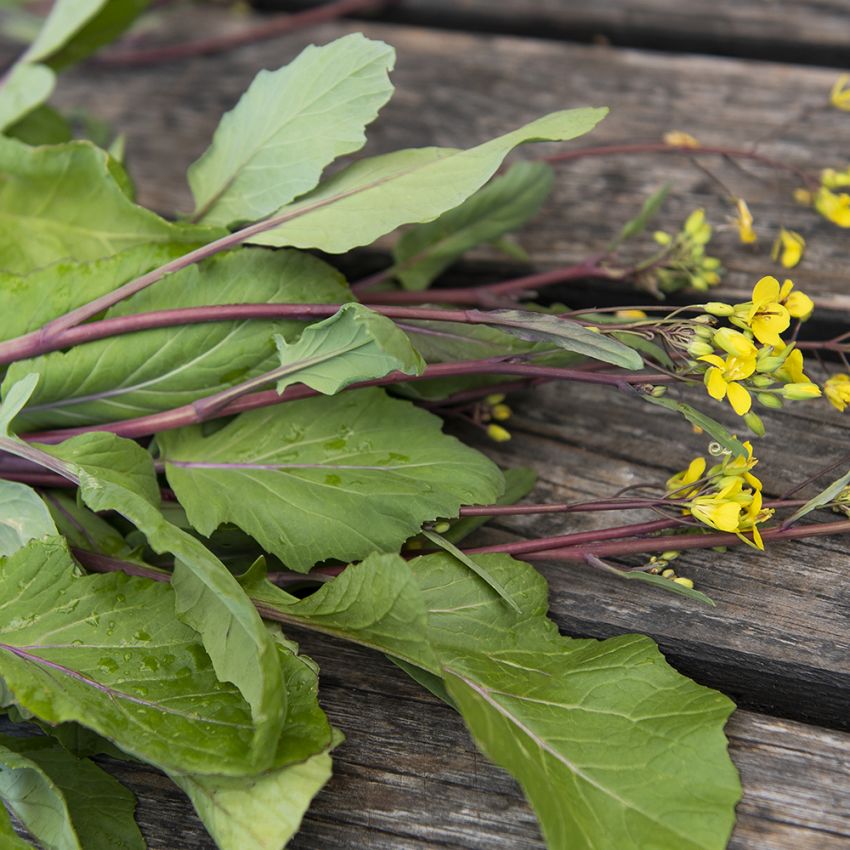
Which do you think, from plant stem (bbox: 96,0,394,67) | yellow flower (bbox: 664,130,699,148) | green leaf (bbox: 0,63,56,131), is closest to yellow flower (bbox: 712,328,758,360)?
yellow flower (bbox: 664,130,699,148)

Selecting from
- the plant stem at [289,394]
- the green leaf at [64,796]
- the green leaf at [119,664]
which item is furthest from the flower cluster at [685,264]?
the green leaf at [64,796]

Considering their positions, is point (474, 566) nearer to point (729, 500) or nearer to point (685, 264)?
point (729, 500)

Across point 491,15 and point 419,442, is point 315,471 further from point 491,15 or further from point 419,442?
point 491,15

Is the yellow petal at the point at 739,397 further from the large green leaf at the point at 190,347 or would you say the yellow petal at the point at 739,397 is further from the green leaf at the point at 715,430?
the large green leaf at the point at 190,347

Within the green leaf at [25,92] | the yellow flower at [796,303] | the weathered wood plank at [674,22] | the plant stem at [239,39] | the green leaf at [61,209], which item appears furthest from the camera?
the plant stem at [239,39]

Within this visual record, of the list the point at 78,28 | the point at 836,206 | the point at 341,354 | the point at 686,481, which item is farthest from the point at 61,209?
the point at 836,206
